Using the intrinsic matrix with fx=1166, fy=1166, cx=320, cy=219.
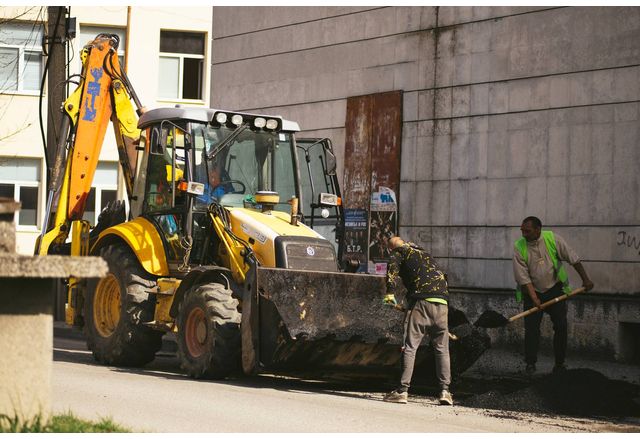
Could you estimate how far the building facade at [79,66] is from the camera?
99.4ft

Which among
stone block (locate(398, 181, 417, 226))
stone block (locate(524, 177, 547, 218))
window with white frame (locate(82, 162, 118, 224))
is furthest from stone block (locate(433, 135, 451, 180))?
window with white frame (locate(82, 162, 118, 224))

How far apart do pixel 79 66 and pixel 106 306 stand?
693 inches

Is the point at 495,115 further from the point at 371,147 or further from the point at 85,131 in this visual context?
the point at 85,131

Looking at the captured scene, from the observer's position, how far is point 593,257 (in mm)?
16266

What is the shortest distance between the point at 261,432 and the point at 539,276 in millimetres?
6408

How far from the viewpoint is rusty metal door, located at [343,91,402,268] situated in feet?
63.6

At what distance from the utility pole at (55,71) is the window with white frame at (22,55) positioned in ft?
34.7

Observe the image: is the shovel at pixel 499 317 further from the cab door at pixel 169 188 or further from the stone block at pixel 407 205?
the stone block at pixel 407 205

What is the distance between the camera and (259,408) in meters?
10.1

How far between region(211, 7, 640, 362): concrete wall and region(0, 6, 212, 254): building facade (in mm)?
10425

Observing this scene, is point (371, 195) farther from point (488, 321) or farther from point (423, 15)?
point (488, 321)

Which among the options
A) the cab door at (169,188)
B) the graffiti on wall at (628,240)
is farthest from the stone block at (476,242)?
the cab door at (169,188)
